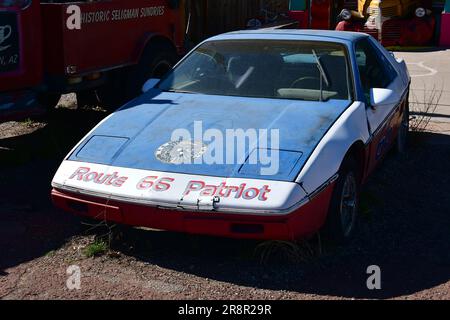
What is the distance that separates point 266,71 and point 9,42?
8.25 ft

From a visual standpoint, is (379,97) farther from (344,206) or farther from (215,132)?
(215,132)

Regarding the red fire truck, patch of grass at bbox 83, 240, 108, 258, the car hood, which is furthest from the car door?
the red fire truck

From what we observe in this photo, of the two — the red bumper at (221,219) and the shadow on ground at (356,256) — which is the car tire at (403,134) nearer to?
the shadow on ground at (356,256)

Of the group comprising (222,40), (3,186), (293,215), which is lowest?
(3,186)

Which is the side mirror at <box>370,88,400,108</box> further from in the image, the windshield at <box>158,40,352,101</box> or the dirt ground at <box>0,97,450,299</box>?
the dirt ground at <box>0,97,450,299</box>

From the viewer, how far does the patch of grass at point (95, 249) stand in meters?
4.81

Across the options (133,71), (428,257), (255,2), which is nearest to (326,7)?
(255,2)

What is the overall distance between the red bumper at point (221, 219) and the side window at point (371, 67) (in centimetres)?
164

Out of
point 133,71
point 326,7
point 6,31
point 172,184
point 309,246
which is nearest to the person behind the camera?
point 172,184

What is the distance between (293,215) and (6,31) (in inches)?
145

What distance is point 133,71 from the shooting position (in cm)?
835

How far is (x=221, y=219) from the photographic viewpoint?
4277 mm

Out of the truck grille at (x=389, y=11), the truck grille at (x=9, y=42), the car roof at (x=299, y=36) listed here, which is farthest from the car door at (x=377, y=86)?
the truck grille at (x=389, y=11)
